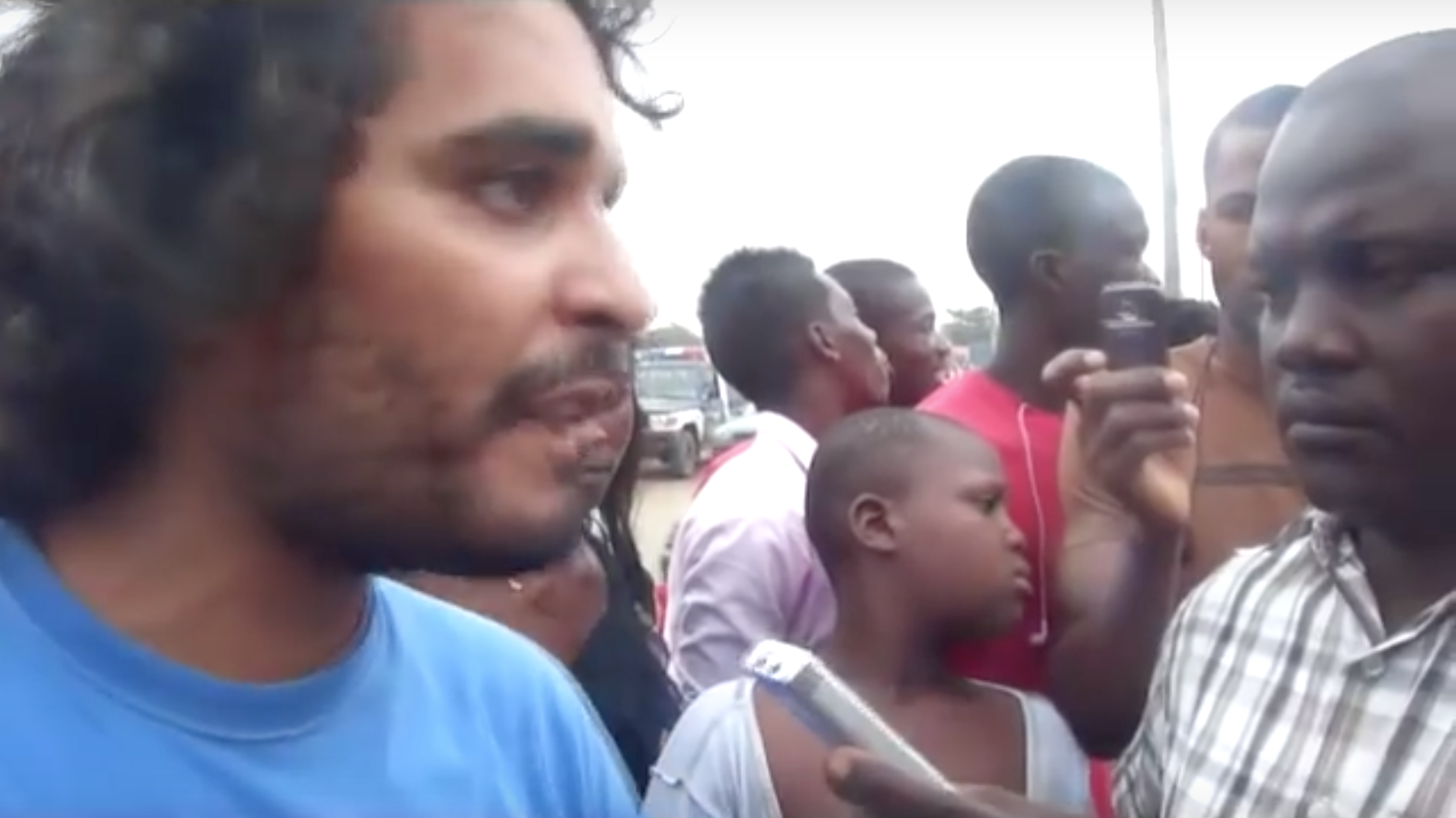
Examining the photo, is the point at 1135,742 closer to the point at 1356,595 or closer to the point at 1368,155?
the point at 1356,595

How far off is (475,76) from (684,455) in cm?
1070

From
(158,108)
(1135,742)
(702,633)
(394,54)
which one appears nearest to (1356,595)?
(1135,742)

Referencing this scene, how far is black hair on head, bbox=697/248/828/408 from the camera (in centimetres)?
366

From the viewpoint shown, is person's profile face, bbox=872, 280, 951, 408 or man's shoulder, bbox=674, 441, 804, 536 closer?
man's shoulder, bbox=674, 441, 804, 536

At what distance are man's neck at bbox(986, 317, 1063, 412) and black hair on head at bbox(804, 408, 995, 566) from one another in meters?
0.22

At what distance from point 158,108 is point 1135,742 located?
3.93 feet

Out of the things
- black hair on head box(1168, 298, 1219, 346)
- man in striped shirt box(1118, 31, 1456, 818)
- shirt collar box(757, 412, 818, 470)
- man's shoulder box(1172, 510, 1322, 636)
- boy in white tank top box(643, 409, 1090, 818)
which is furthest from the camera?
shirt collar box(757, 412, 818, 470)

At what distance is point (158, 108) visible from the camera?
3.83 ft

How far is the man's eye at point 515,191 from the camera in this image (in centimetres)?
114

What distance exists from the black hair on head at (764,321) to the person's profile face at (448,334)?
2.50m

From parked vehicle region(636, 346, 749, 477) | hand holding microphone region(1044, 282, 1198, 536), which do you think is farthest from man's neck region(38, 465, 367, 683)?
parked vehicle region(636, 346, 749, 477)

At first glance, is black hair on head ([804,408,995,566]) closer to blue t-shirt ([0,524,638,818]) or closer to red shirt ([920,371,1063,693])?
red shirt ([920,371,1063,693])

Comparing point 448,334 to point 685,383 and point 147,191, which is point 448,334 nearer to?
point 147,191

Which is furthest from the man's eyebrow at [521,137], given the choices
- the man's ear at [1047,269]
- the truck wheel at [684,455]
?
the truck wheel at [684,455]
